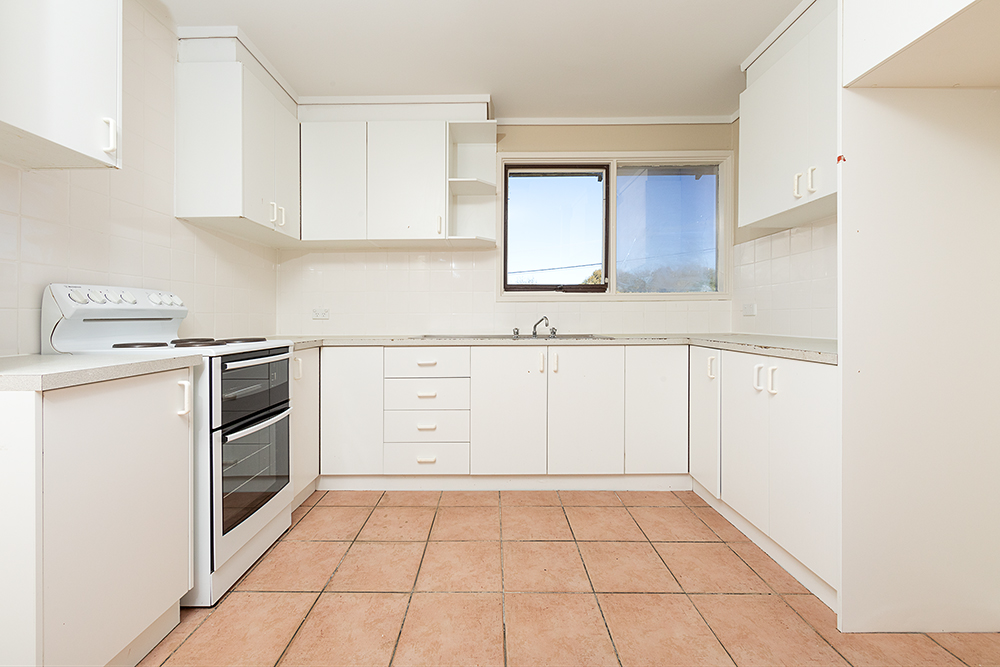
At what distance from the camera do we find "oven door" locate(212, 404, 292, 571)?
1.64 m

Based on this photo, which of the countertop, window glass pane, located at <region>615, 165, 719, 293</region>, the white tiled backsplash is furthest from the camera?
window glass pane, located at <region>615, 165, 719, 293</region>

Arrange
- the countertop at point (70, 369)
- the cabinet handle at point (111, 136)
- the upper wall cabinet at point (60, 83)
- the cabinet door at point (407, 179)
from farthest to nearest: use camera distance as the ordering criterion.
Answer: the cabinet door at point (407, 179) → the cabinet handle at point (111, 136) → the upper wall cabinet at point (60, 83) → the countertop at point (70, 369)

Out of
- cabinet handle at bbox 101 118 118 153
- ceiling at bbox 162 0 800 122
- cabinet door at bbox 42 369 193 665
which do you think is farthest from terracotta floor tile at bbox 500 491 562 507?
ceiling at bbox 162 0 800 122

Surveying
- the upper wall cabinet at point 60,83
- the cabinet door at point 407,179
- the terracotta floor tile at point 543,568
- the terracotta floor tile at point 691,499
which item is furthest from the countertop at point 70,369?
the terracotta floor tile at point 691,499

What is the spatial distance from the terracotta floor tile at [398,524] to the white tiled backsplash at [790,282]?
7.31 feet

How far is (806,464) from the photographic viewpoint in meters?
1.67

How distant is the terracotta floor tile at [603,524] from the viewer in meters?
2.16

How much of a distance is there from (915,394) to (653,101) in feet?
7.81

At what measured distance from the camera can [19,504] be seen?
3.28 ft

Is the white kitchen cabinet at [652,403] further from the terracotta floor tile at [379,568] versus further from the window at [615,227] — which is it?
the terracotta floor tile at [379,568]

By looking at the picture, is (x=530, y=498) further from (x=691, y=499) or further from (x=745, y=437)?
(x=745, y=437)

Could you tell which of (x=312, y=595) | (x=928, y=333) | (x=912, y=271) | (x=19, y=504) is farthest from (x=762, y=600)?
(x=19, y=504)

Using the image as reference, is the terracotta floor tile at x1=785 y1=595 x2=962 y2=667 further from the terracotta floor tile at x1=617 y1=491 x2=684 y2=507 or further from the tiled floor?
the terracotta floor tile at x1=617 y1=491 x2=684 y2=507

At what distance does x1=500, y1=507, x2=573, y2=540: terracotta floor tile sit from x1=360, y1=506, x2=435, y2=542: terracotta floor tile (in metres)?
0.38
